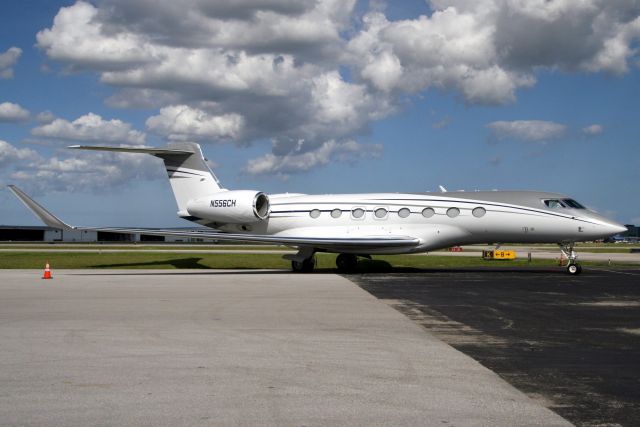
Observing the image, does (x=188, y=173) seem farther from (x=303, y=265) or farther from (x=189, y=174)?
(x=303, y=265)

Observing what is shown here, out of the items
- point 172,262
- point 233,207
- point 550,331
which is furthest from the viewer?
point 172,262

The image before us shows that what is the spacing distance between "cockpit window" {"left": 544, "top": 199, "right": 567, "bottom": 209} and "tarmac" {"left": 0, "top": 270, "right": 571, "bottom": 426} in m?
12.7

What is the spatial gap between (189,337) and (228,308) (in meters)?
3.62

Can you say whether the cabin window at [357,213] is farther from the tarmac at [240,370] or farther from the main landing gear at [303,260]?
the tarmac at [240,370]

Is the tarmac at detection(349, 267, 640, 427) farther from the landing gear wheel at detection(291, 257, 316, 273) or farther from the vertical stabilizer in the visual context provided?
the vertical stabilizer

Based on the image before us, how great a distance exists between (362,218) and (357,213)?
28 centimetres

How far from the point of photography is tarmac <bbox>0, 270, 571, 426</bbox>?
17.1 feet

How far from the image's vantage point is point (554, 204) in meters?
23.4

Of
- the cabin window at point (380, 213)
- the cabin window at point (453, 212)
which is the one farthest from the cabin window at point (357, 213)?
the cabin window at point (453, 212)

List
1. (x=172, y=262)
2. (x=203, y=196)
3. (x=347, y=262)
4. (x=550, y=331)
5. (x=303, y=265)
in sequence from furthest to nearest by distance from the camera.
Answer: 1. (x=172, y=262)
2. (x=203, y=196)
3. (x=347, y=262)
4. (x=303, y=265)
5. (x=550, y=331)

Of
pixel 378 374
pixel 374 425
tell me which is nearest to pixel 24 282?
pixel 378 374

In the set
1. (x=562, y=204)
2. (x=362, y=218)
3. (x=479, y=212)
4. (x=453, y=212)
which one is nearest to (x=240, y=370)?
(x=453, y=212)

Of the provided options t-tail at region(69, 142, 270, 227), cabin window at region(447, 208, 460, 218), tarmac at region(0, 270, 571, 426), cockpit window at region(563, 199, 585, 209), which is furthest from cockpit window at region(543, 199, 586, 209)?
tarmac at region(0, 270, 571, 426)

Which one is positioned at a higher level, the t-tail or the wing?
the t-tail
